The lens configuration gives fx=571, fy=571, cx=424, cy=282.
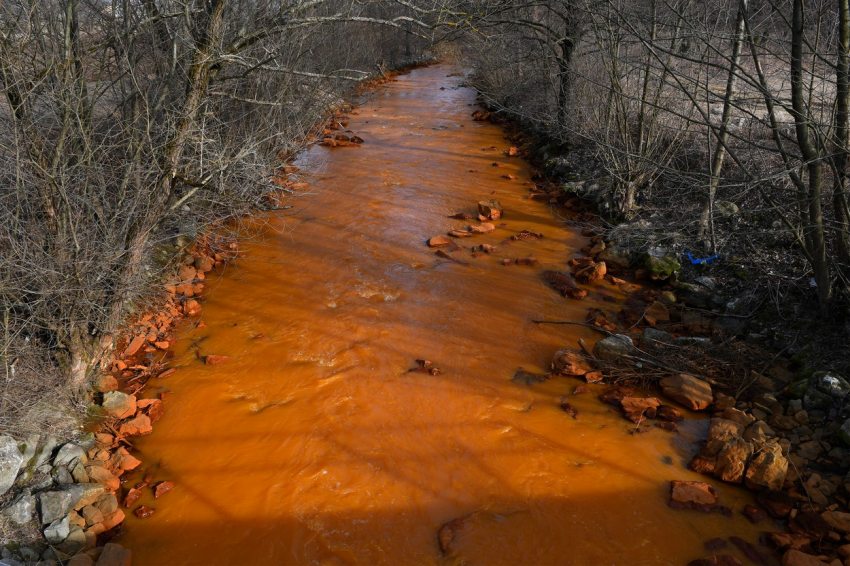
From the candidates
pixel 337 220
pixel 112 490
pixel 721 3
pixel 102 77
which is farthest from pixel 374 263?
pixel 721 3

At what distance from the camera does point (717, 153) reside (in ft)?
22.6

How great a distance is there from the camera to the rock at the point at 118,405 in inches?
200

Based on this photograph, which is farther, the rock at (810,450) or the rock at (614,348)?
the rock at (614,348)

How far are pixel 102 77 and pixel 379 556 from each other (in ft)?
16.9

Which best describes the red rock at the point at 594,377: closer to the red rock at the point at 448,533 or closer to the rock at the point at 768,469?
the rock at the point at 768,469

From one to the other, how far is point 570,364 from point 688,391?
41.9 inches

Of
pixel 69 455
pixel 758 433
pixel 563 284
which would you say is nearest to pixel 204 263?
pixel 69 455

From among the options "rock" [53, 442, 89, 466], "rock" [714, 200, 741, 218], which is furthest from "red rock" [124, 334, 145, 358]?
"rock" [714, 200, 741, 218]

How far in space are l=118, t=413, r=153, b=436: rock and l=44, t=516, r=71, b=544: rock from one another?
41.5 inches

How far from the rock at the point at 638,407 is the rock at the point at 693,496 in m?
0.77

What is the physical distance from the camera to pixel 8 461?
4.12 m

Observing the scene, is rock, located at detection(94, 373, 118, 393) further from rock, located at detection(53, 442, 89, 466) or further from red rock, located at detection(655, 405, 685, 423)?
red rock, located at detection(655, 405, 685, 423)

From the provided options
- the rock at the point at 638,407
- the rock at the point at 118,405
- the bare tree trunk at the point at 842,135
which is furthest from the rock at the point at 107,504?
the bare tree trunk at the point at 842,135

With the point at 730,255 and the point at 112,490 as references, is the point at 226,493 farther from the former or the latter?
the point at 730,255
